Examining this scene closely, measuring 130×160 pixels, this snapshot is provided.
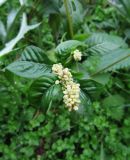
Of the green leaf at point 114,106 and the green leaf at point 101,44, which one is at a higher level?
the green leaf at point 101,44

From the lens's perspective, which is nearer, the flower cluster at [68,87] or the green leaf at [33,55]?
the flower cluster at [68,87]

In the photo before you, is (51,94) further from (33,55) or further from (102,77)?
(102,77)

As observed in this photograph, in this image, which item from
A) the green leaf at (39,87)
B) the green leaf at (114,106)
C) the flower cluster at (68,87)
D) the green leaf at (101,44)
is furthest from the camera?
the green leaf at (114,106)

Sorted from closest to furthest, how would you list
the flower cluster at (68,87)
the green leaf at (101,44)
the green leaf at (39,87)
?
the flower cluster at (68,87), the green leaf at (39,87), the green leaf at (101,44)

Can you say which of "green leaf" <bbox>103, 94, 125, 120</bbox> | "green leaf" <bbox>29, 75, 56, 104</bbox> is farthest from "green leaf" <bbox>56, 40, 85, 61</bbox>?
"green leaf" <bbox>103, 94, 125, 120</bbox>

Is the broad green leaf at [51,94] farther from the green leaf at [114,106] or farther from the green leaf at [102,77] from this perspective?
the green leaf at [114,106]

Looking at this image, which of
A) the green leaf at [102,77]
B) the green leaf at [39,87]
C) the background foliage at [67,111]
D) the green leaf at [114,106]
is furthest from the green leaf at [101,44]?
the green leaf at [114,106]
